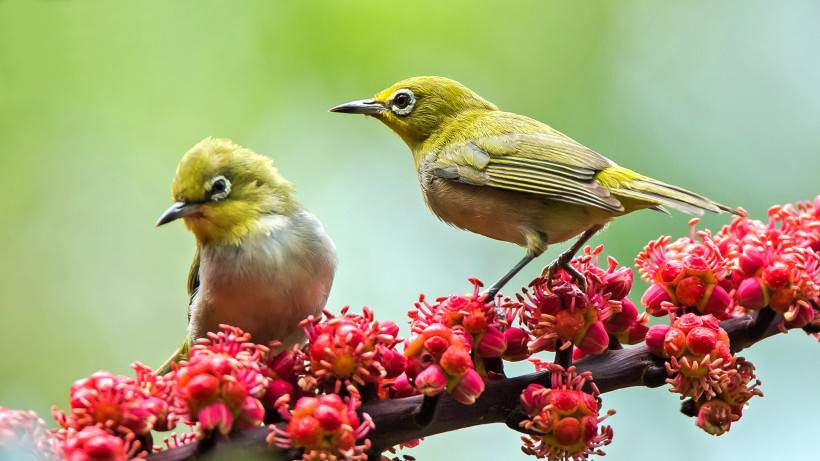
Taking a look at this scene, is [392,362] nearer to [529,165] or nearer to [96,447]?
[96,447]

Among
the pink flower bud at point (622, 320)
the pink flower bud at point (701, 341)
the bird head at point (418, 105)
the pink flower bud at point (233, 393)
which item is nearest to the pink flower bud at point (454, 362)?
the pink flower bud at point (233, 393)

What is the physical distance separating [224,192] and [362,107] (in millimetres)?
1248

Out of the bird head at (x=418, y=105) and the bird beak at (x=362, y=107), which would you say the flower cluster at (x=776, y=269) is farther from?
the bird beak at (x=362, y=107)

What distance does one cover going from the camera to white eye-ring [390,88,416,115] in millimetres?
5023

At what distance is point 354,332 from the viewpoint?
9.68 ft

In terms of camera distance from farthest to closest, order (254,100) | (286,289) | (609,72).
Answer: (609,72)
(254,100)
(286,289)

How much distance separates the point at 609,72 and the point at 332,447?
424 centimetres

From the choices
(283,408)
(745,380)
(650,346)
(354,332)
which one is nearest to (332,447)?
(283,408)

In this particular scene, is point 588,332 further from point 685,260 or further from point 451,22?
point 451,22

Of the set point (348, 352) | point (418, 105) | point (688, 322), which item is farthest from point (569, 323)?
point (418, 105)

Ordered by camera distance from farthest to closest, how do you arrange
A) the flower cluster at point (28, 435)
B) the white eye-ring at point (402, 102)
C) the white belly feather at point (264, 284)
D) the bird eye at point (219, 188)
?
the white eye-ring at point (402, 102) < the white belly feather at point (264, 284) < the bird eye at point (219, 188) < the flower cluster at point (28, 435)

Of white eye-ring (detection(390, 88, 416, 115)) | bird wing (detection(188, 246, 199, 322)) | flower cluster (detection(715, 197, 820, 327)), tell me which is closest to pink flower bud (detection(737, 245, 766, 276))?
flower cluster (detection(715, 197, 820, 327))

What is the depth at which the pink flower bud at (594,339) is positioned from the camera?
10.4 feet

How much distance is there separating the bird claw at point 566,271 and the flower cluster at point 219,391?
1.16m
